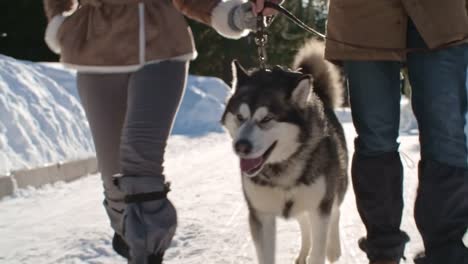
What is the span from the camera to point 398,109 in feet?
9.23

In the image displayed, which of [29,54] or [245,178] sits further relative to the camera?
[29,54]

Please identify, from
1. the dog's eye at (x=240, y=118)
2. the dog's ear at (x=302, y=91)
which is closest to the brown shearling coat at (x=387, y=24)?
the dog's ear at (x=302, y=91)

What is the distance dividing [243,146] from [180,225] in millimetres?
1721

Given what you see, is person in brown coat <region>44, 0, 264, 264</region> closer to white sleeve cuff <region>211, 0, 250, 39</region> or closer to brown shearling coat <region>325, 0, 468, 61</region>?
white sleeve cuff <region>211, 0, 250, 39</region>

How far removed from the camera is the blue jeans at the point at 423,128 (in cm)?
249

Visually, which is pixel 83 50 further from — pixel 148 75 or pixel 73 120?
pixel 73 120

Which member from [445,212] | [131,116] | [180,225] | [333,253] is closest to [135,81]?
[131,116]

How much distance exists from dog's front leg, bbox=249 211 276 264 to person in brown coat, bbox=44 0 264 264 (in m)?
0.66

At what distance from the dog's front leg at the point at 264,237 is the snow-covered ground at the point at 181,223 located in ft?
1.33

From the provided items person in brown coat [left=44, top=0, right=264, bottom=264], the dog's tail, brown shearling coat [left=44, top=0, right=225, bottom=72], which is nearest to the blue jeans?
person in brown coat [left=44, top=0, right=264, bottom=264]

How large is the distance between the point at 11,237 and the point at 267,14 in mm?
2544

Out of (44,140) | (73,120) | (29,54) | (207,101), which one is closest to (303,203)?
(44,140)

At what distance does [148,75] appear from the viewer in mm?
2510

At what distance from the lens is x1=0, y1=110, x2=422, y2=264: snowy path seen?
11.7ft
